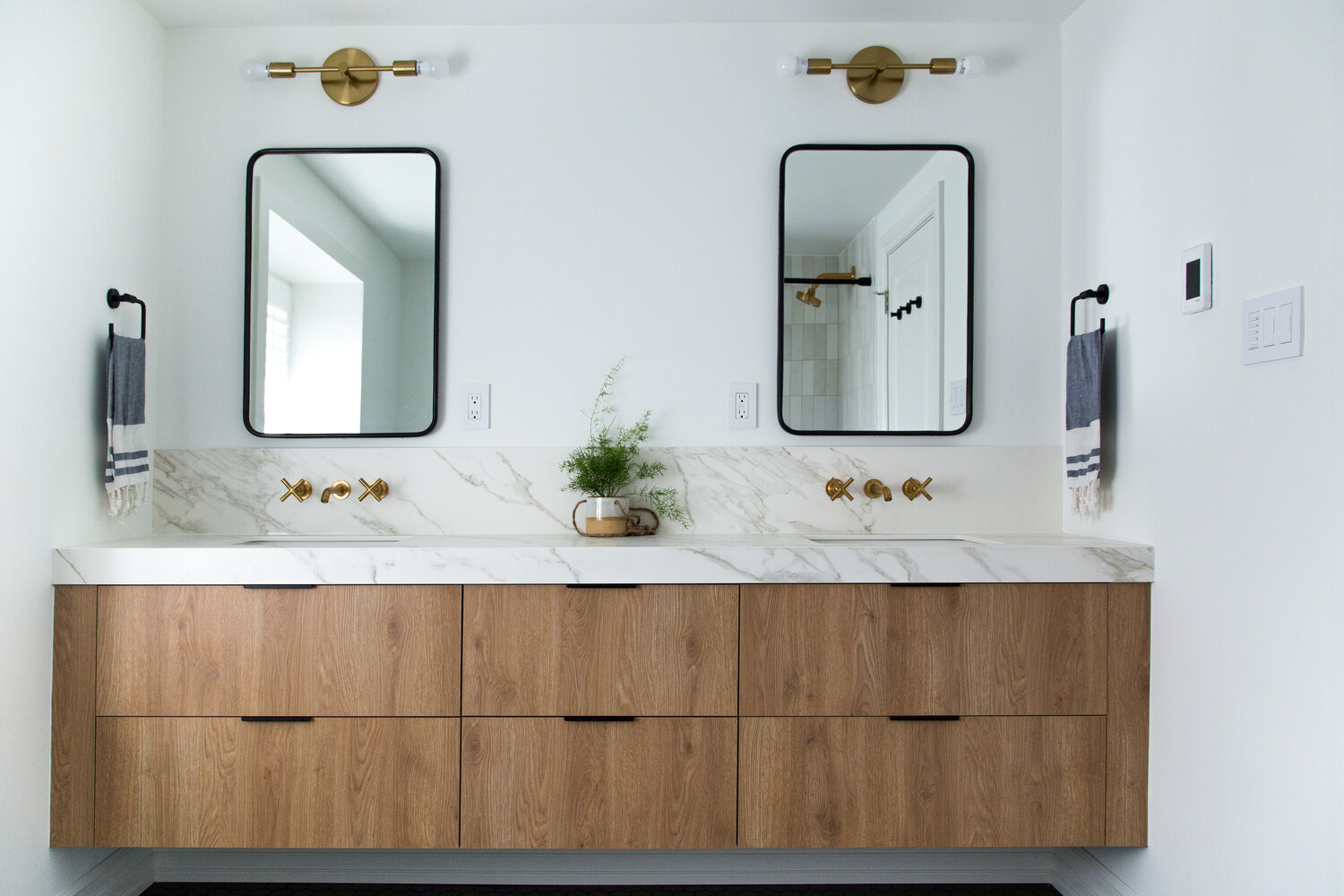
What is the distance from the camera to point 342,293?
84.9 inches

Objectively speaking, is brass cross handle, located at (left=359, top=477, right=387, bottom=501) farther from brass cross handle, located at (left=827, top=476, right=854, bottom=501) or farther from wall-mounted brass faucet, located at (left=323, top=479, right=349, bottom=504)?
brass cross handle, located at (left=827, top=476, right=854, bottom=501)

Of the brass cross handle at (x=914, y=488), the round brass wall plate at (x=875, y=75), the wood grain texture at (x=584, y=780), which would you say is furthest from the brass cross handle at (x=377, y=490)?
the round brass wall plate at (x=875, y=75)

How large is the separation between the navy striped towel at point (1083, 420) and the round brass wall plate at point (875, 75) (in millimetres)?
838

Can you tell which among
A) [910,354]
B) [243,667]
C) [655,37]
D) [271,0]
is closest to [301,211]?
[271,0]

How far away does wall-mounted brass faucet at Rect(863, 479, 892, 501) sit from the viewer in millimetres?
2117

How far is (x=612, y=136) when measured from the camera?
2.18 meters

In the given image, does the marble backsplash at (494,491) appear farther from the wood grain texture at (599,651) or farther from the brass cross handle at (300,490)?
the wood grain texture at (599,651)

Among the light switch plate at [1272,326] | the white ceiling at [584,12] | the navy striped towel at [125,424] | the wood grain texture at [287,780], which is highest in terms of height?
the white ceiling at [584,12]

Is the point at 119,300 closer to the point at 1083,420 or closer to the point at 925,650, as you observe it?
Answer: the point at 925,650

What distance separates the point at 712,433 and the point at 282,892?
62.7 inches

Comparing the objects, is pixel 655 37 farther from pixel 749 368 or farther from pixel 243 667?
pixel 243 667

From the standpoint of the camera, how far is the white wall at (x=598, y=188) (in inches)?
85.4

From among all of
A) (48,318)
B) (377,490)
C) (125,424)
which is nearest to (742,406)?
(377,490)

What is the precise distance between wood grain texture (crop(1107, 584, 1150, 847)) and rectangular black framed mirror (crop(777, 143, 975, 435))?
631 millimetres
